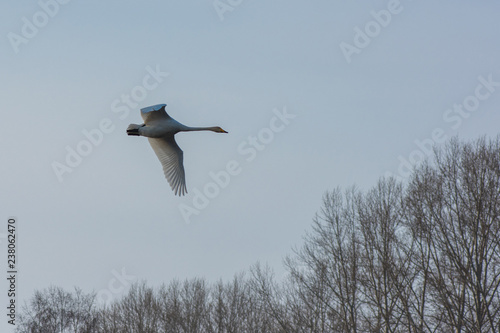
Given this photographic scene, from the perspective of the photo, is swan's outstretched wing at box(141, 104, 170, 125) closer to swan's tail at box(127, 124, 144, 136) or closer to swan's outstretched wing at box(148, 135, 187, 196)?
swan's tail at box(127, 124, 144, 136)

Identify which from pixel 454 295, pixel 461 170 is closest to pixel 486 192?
pixel 461 170

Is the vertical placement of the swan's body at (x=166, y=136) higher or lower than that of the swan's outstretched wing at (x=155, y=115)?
lower

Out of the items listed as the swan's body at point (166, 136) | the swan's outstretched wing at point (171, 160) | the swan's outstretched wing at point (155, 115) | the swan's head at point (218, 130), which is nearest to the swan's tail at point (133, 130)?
the swan's body at point (166, 136)

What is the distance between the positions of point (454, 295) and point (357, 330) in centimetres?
384

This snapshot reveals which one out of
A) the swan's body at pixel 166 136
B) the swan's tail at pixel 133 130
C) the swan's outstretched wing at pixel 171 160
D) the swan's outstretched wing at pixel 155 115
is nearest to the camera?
the swan's outstretched wing at pixel 155 115

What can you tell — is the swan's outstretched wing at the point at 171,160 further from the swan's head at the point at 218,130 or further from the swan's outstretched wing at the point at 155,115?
the swan's head at the point at 218,130

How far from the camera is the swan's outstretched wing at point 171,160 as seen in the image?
24.3 metres

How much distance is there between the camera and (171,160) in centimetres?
2456

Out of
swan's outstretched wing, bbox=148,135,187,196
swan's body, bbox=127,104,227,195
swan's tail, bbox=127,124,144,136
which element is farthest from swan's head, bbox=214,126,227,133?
swan's tail, bbox=127,124,144,136

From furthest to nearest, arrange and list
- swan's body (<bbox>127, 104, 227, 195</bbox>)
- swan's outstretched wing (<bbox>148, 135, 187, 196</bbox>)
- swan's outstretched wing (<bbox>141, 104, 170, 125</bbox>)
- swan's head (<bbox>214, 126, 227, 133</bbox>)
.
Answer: swan's outstretched wing (<bbox>148, 135, 187, 196</bbox>)
swan's head (<bbox>214, 126, 227, 133</bbox>)
swan's body (<bbox>127, 104, 227, 195</bbox>)
swan's outstretched wing (<bbox>141, 104, 170, 125</bbox>)

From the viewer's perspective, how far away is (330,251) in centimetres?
3356

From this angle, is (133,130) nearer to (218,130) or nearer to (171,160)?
(171,160)

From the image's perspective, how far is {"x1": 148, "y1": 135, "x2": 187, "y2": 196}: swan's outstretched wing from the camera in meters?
24.3

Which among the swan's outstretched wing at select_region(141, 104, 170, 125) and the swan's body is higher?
the swan's outstretched wing at select_region(141, 104, 170, 125)
